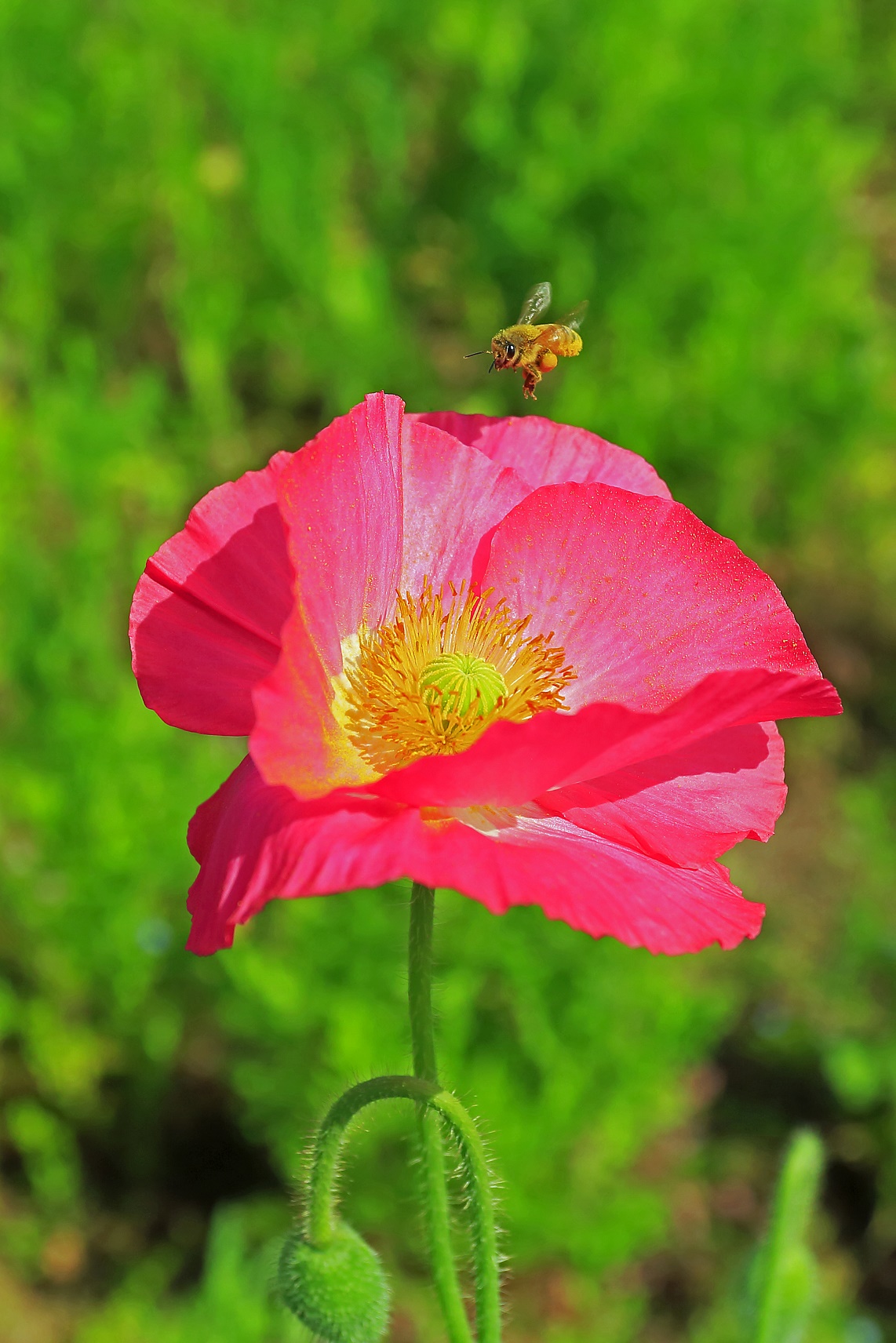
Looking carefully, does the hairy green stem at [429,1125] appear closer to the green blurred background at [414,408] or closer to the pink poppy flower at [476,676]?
the pink poppy flower at [476,676]

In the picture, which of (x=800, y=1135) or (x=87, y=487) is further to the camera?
(x=87, y=487)

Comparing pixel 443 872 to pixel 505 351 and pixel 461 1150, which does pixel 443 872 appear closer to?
pixel 461 1150

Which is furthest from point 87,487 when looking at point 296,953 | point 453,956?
point 453,956

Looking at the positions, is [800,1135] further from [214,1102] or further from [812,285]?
[812,285]

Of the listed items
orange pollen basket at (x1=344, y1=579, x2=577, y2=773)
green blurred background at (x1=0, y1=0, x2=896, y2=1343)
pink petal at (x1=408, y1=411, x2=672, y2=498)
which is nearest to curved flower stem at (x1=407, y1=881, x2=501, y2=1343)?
orange pollen basket at (x1=344, y1=579, x2=577, y2=773)

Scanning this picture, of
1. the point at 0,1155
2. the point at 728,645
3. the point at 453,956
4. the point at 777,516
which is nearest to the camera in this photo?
the point at 728,645

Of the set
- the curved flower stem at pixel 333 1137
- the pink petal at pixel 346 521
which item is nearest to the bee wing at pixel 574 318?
the pink petal at pixel 346 521

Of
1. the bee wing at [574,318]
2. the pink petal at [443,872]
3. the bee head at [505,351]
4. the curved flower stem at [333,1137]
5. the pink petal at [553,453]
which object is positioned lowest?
the curved flower stem at [333,1137]
